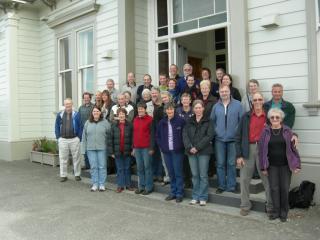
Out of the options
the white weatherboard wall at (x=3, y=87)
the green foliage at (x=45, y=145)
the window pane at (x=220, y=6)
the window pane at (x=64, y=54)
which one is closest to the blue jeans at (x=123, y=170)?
the window pane at (x=220, y=6)

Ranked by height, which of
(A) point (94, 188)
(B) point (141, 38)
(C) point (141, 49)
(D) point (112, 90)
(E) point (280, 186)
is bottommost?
(A) point (94, 188)

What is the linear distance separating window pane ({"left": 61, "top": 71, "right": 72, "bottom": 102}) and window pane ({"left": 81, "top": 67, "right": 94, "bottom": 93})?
713mm

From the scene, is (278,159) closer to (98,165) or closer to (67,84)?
(98,165)

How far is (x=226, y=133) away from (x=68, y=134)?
Answer: 383 cm

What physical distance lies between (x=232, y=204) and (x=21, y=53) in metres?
8.89

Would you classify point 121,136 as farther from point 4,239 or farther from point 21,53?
point 21,53

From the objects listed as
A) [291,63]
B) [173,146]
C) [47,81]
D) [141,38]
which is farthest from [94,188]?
[47,81]

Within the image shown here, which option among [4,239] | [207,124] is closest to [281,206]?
[207,124]

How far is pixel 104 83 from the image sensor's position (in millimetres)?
10078

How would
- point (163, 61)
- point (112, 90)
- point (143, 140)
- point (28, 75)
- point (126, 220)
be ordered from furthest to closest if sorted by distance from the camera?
Result: point (28, 75) < point (163, 61) < point (112, 90) < point (143, 140) < point (126, 220)

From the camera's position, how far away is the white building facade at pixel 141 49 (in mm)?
6395

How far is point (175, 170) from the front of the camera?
6.60 metres

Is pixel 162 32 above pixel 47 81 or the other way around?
above

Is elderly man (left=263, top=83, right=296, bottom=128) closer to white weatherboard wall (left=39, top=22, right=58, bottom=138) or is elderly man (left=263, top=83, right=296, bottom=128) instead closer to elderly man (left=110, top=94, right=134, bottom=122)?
elderly man (left=110, top=94, right=134, bottom=122)
